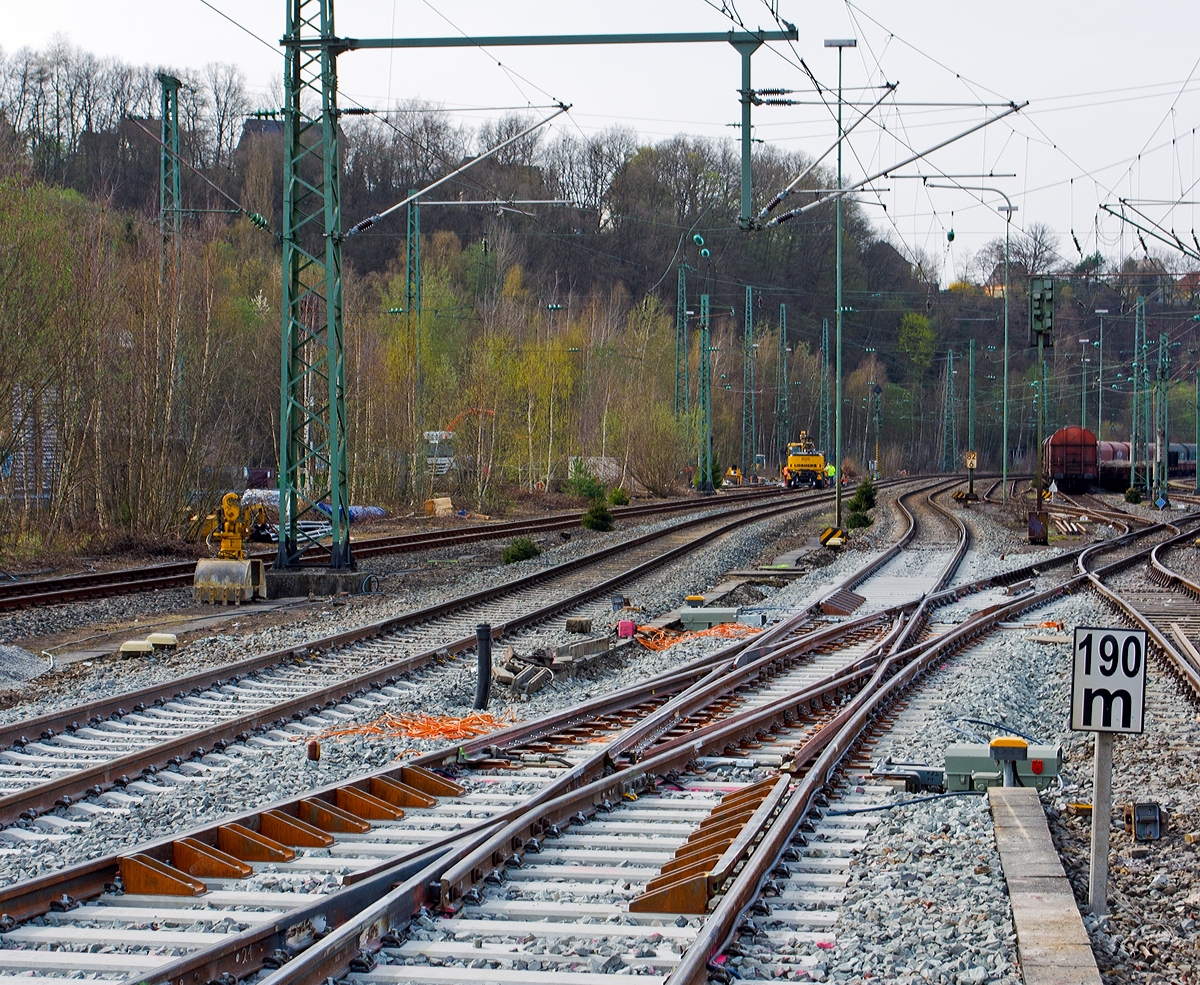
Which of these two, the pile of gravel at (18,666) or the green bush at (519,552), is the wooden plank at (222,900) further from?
the green bush at (519,552)

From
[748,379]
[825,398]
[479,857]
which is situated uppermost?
[825,398]

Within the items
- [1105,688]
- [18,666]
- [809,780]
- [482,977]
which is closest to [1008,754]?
[809,780]

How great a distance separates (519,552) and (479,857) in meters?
19.1

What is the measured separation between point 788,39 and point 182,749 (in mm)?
12150

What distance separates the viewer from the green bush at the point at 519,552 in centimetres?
2514

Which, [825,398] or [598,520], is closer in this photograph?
[598,520]

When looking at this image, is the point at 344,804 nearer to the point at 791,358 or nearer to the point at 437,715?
the point at 437,715

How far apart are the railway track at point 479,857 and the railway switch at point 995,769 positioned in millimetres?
804

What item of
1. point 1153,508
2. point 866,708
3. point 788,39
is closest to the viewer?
point 866,708

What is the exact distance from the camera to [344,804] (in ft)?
25.1

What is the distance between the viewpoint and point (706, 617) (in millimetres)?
16922

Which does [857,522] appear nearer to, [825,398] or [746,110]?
[746,110]

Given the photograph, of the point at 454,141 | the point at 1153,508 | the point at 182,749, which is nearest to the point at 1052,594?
the point at 182,749

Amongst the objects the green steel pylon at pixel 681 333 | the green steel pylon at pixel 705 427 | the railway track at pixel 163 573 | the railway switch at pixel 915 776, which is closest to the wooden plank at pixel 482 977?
the railway switch at pixel 915 776
